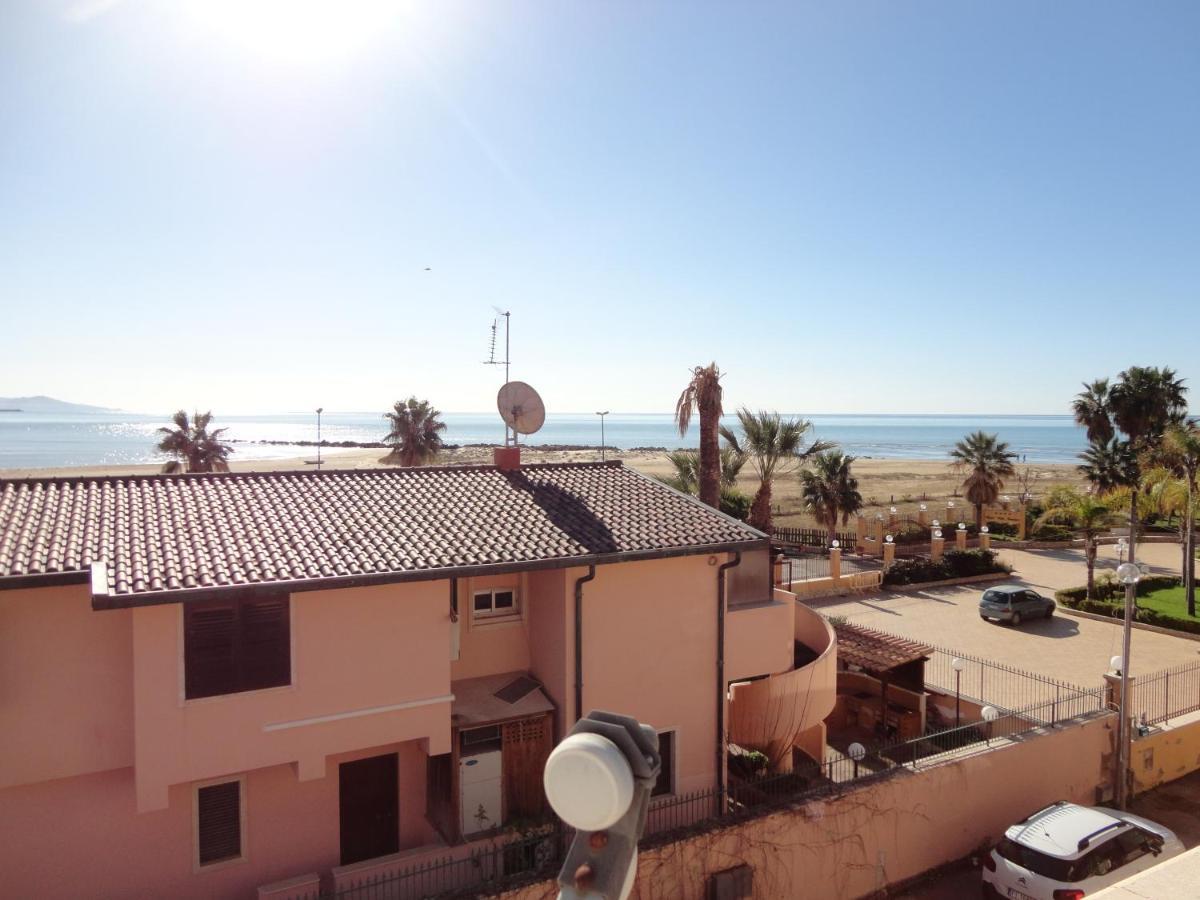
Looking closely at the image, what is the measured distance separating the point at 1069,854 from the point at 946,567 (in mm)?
22060

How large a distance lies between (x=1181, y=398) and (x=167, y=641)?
43598mm

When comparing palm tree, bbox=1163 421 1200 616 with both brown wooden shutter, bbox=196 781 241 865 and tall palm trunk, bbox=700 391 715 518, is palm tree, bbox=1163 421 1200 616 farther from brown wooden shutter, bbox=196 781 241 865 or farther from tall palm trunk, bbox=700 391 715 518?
brown wooden shutter, bbox=196 781 241 865

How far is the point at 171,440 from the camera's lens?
118ft

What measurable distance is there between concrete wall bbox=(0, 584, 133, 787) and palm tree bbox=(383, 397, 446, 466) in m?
28.9

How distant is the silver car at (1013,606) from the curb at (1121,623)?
1462 mm

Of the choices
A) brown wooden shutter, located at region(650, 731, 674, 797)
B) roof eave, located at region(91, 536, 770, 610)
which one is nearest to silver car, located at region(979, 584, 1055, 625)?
roof eave, located at region(91, 536, 770, 610)

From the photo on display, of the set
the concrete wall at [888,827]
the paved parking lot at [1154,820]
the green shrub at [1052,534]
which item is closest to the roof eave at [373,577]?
the concrete wall at [888,827]

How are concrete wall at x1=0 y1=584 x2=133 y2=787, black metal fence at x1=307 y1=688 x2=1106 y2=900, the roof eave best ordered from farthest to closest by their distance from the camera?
black metal fence at x1=307 y1=688 x2=1106 y2=900 < concrete wall at x1=0 y1=584 x2=133 y2=787 < the roof eave

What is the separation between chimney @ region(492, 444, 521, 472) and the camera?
14148 millimetres

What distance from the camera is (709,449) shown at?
23.5 metres

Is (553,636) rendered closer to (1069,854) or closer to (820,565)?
(1069,854)

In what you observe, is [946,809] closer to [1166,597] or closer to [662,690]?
[662,690]

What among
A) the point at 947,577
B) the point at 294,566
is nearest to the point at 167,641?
the point at 294,566

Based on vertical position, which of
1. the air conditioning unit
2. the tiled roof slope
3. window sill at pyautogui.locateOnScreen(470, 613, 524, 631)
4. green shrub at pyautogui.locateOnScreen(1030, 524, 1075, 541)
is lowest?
the air conditioning unit
